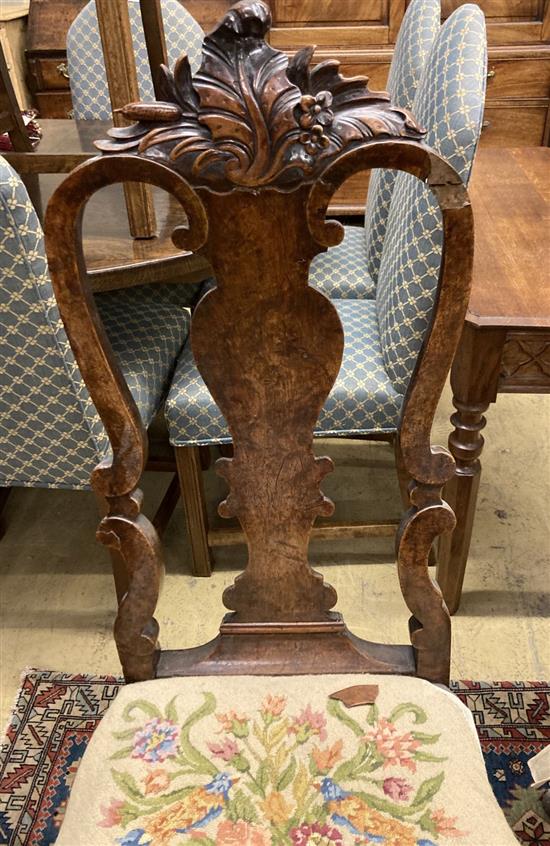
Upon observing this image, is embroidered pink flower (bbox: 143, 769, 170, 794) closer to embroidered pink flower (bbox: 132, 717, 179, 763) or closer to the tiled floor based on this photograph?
embroidered pink flower (bbox: 132, 717, 179, 763)

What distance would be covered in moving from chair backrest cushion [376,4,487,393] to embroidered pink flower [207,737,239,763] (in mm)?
585

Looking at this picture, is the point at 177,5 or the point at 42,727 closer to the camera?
the point at 42,727

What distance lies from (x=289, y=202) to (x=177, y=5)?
172cm

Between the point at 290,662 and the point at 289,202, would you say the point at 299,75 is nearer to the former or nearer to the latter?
the point at 289,202

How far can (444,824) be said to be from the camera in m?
0.71

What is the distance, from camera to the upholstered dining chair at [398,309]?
3.23 feet

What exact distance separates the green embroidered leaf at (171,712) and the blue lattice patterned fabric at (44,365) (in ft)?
1.73

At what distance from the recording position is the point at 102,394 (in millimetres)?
710

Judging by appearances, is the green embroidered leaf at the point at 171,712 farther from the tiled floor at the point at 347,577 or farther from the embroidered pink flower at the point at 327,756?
the tiled floor at the point at 347,577

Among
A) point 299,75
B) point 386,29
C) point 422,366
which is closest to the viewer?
point 299,75

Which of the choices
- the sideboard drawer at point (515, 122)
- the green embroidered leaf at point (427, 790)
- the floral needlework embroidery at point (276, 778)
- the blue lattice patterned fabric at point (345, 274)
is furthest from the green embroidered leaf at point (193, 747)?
the sideboard drawer at point (515, 122)

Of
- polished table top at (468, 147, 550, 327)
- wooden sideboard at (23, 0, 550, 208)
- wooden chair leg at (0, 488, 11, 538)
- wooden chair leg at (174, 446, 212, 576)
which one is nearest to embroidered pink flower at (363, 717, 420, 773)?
polished table top at (468, 147, 550, 327)

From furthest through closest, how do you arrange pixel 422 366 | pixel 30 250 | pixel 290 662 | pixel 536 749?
1. pixel 536 749
2. pixel 30 250
3. pixel 290 662
4. pixel 422 366

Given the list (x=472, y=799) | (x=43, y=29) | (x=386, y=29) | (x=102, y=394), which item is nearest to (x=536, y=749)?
(x=472, y=799)
